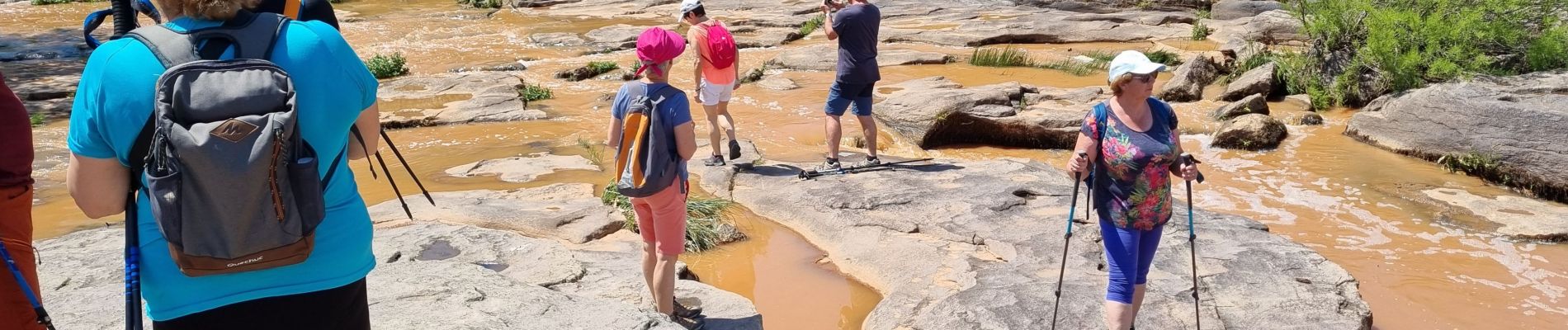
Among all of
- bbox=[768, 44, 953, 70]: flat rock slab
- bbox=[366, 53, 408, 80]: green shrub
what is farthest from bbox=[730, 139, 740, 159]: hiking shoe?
bbox=[366, 53, 408, 80]: green shrub

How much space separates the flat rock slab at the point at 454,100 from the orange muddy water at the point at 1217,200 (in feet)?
0.50

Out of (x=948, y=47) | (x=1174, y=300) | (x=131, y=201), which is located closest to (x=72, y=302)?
(x=131, y=201)

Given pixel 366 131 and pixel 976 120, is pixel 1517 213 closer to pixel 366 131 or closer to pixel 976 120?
pixel 976 120

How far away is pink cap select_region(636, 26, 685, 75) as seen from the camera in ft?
13.3

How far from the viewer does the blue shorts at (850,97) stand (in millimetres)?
7469

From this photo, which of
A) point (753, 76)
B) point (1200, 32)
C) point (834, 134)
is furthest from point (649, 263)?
point (1200, 32)

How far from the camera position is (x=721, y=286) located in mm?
5699

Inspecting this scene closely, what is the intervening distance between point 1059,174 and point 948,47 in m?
9.12

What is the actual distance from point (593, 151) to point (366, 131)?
618cm

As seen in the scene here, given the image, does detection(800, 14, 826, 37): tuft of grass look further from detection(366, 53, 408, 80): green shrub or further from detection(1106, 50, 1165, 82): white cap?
detection(1106, 50, 1165, 82): white cap

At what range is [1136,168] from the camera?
3.92 meters

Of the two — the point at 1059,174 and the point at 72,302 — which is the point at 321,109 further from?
the point at 1059,174

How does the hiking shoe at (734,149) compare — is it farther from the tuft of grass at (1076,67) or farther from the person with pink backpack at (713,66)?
the tuft of grass at (1076,67)

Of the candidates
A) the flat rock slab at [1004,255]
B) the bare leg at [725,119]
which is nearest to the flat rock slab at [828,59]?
the bare leg at [725,119]
